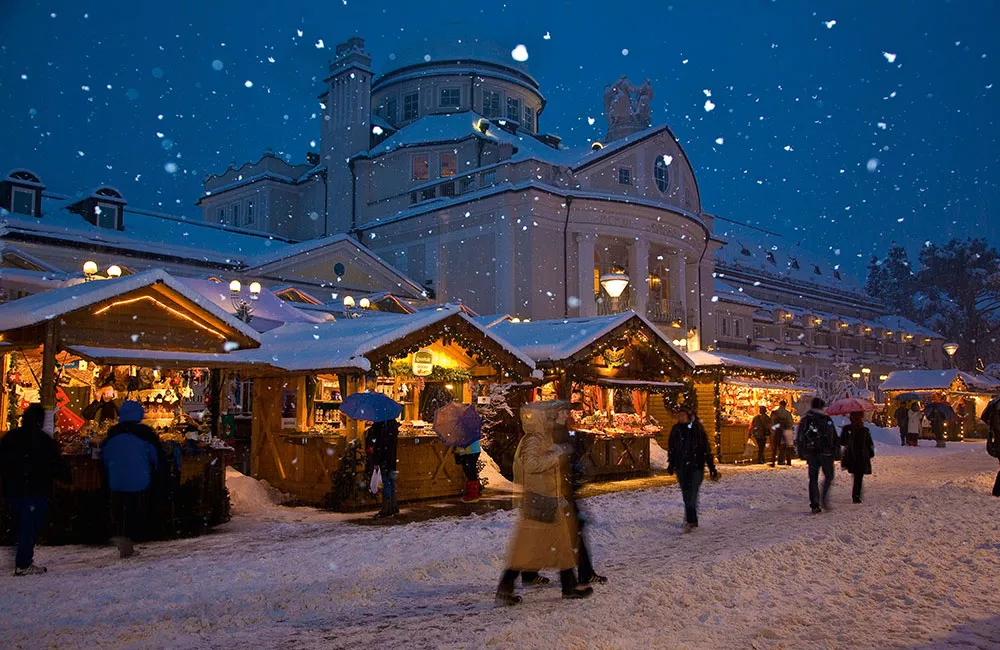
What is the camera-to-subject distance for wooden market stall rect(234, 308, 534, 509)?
13.9 meters

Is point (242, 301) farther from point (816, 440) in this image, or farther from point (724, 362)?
point (724, 362)

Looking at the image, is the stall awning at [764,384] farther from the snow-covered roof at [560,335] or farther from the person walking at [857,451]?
the person walking at [857,451]

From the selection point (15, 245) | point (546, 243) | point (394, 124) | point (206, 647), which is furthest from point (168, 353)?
point (394, 124)

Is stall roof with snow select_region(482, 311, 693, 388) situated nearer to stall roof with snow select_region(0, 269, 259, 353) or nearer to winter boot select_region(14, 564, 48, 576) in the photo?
stall roof with snow select_region(0, 269, 259, 353)

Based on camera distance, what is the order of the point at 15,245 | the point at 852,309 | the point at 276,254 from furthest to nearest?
the point at 852,309 → the point at 276,254 → the point at 15,245

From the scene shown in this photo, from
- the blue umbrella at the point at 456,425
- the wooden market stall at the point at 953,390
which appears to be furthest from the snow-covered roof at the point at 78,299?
the wooden market stall at the point at 953,390

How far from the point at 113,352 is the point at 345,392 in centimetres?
360

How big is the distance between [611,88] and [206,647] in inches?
1639

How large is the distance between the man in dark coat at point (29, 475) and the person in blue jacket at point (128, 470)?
2.77 ft

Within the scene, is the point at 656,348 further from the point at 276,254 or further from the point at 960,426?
the point at 960,426

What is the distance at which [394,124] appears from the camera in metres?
44.9

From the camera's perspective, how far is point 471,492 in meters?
15.0

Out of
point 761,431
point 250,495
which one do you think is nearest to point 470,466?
point 250,495

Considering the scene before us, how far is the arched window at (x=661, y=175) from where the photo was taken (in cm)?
3850
